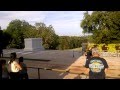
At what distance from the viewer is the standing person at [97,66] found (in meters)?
6.63

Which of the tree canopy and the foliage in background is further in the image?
the tree canopy

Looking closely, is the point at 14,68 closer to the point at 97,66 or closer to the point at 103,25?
the point at 97,66

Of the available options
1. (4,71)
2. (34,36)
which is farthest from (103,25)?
(4,71)

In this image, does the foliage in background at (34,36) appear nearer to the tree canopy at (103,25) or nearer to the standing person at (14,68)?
the tree canopy at (103,25)

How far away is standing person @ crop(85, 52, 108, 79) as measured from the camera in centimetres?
663

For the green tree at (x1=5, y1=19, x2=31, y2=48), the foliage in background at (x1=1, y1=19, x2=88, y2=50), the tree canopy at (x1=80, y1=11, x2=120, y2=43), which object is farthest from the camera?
the tree canopy at (x1=80, y1=11, x2=120, y2=43)

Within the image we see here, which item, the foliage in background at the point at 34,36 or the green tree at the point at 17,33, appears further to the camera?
the foliage in background at the point at 34,36

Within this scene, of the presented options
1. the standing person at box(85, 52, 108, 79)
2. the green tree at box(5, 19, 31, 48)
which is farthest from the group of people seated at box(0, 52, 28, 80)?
the green tree at box(5, 19, 31, 48)

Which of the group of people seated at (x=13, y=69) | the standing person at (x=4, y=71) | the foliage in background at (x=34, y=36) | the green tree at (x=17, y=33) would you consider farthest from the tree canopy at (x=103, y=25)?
the standing person at (x=4, y=71)

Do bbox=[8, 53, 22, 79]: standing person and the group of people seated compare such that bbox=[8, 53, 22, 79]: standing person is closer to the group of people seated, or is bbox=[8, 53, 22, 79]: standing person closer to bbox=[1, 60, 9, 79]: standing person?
the group of people seated

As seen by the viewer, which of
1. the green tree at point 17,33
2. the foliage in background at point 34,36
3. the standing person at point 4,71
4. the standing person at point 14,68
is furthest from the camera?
the foliage in background at point 34,36

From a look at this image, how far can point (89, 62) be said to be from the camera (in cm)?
675

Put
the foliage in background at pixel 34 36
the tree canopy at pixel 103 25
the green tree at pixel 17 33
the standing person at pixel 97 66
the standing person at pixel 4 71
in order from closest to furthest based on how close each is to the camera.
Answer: the standing person at pixel 97 66 < the standing person at pixel 4 71 < the green tree at pixel 17 33 < the foliage in background at pixel 34 36 < the tree canopy at pixel 103 25
